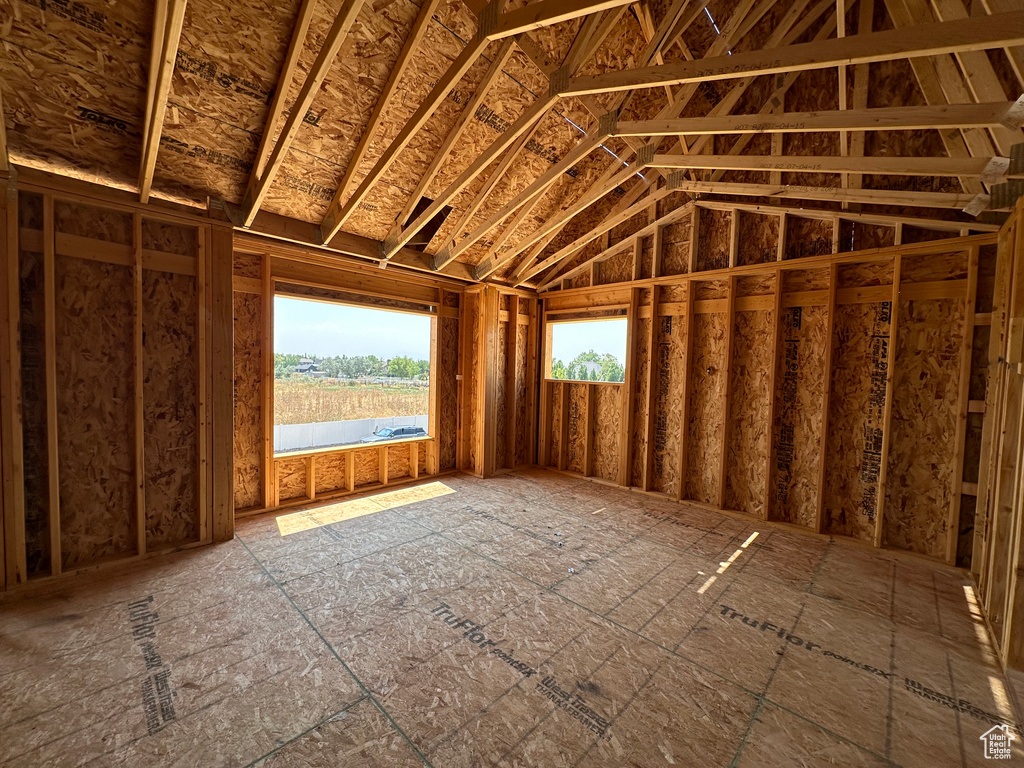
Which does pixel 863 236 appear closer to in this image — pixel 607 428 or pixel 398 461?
pixel 607 428

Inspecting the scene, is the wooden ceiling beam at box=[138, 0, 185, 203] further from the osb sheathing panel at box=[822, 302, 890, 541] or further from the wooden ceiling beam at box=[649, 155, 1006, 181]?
the osb sheathing panel at box=[822, 302, 890, 541]

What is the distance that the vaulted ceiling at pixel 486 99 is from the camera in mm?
2682

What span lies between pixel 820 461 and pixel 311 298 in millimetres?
6899

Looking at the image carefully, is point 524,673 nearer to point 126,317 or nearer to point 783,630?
point 783,630

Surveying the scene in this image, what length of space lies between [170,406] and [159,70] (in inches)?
115

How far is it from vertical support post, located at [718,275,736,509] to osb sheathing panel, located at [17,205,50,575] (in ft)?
24.1

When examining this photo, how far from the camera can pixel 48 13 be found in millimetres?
2760

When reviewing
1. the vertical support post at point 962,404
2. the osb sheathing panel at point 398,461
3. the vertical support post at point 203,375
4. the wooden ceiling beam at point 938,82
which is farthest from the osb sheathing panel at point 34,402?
the vertical support post at point 962,404

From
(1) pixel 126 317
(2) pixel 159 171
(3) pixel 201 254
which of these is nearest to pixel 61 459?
(1) pixel 126 317

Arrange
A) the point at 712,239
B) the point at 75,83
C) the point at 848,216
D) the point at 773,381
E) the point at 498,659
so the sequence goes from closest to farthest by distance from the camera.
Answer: the point at 498,659, the point at 75,83, the point at 848,216, the point at 773,381, the point at 712,239

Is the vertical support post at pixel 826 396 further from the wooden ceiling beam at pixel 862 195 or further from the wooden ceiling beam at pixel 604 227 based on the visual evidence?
the wooden ceiling beam at pixel 604 227

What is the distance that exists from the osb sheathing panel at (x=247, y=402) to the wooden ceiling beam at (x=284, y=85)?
1.76 m

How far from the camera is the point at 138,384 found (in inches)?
149

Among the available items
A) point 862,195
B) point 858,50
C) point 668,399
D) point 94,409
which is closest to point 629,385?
point 668,399
